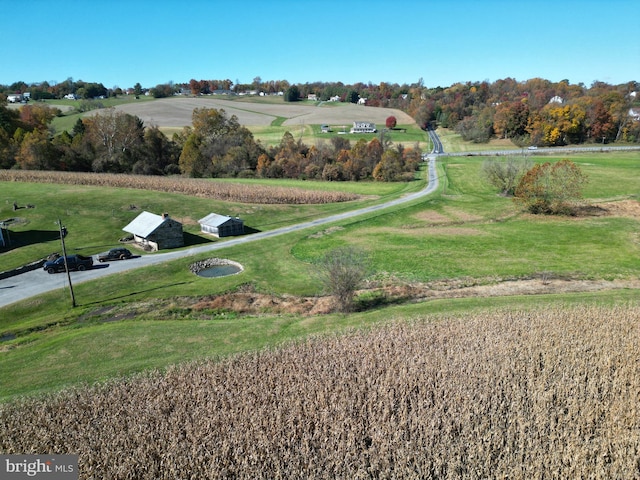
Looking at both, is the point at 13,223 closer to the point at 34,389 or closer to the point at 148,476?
the point at 34,389

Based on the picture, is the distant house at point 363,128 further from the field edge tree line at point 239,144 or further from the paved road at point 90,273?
the paved road at point 90,273

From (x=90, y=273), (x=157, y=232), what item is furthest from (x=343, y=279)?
(x=157, y=232)

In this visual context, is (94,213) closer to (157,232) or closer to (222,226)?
(157,232)

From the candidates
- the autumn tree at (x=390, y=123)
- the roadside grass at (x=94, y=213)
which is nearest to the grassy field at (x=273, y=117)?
the autumn tree at (x=390, y=123)

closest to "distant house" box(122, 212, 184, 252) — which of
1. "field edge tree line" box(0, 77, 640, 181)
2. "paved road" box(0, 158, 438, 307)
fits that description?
"paved road" box(0, 158, 438, 307)

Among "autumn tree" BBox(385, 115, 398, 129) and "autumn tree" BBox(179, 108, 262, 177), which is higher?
"autumn tree" BBox(385, 115, 398, 129)

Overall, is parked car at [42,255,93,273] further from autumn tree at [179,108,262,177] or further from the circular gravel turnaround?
autumn tree at [179,108,262,177]
